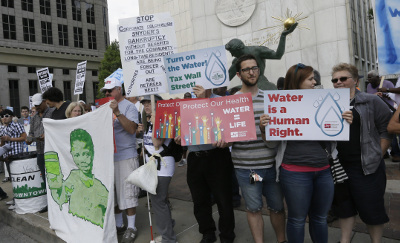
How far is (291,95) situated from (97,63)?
48.0 meters

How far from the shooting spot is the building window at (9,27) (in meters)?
38.0

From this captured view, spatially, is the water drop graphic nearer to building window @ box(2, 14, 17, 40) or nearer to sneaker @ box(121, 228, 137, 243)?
sneaker @ box(121, 228, 137, 243)

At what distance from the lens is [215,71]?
3.28m

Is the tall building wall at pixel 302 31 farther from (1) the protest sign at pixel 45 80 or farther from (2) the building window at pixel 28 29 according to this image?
(2) the building window at pixel 28 29

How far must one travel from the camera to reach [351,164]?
2793mm

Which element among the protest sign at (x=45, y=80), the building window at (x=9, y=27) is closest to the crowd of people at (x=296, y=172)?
the protest sign at (x=45, y=80)

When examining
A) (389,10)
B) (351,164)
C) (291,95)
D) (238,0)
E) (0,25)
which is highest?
(0,25)

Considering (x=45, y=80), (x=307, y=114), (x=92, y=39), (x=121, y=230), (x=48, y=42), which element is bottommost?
(x=121, y=230)

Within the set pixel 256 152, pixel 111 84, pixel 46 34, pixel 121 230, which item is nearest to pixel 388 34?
pixel 256 152

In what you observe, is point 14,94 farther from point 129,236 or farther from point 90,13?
point 129,236

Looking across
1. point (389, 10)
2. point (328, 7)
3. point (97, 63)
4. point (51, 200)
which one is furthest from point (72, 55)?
point (389, 10)

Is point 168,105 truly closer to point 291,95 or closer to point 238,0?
point 291,95

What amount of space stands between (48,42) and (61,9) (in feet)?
20.7

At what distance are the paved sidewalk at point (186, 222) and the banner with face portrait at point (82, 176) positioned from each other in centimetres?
41
